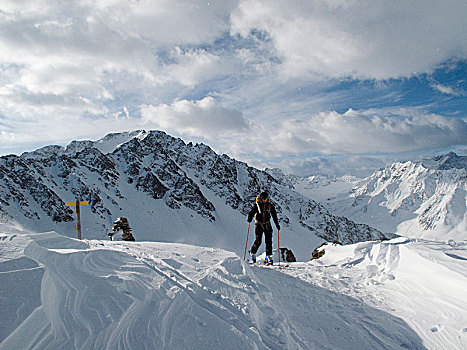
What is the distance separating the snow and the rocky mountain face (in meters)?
56.0

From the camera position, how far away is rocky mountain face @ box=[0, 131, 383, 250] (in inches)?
2244

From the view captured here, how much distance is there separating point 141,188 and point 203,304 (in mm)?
92007

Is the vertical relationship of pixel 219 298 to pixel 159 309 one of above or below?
below

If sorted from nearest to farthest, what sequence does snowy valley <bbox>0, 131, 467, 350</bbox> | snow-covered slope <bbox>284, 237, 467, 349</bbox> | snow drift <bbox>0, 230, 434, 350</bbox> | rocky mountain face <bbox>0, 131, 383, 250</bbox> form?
1. snow drift <bbox>0, 230, 434, 350</bbox>
2. snowy valley <bbox>0, 131, 467, 350</bbox>
3. snow-covered slope <bbox>284, 237, 467, 349</bbox>
4. rocky mountain face <bbox>0, 131, 383, 250</bbox>

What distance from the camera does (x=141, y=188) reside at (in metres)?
90.4

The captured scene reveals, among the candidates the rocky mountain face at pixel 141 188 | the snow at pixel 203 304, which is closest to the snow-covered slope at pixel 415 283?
the snow at pixel 203 304

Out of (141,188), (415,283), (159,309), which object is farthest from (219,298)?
(141,188)

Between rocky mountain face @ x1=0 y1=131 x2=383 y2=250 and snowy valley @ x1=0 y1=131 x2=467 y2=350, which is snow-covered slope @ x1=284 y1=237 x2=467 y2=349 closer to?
snowy valley @ x1=0 y1=131 x2=467 y2=350

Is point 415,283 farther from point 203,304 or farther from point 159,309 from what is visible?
point 159,309

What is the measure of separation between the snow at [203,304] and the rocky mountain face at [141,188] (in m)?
56.0

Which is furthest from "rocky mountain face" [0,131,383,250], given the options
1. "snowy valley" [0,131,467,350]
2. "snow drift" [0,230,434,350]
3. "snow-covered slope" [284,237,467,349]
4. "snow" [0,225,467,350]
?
"snow-covered slope" [284,237,467,349]

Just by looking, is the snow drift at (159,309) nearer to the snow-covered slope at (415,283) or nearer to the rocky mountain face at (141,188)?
the snow-covered slope at (415,283)

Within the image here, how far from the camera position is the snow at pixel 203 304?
10.4 ft

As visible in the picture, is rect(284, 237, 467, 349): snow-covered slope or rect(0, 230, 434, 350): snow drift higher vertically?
rect(0, 230, 434, 350): snow drift
